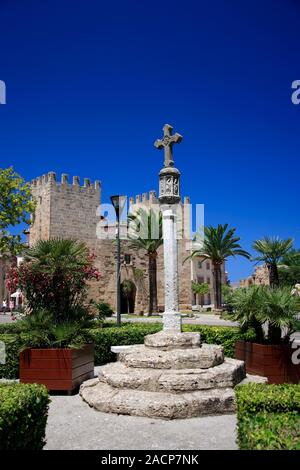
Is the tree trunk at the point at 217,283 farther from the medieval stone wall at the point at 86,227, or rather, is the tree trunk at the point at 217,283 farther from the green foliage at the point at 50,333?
the green foliage at the point at 50,333

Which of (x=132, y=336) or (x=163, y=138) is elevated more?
(x=163, y=138)

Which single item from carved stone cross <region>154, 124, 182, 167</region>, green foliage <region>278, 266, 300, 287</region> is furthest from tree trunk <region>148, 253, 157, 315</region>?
carved stone cross <region>154, 124, 182, 167</region>

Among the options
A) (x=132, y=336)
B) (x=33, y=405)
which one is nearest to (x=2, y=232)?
(x=132, y=336)

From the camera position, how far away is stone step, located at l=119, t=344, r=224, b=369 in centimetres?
695

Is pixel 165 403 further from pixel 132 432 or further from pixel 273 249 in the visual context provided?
pixel 273 249

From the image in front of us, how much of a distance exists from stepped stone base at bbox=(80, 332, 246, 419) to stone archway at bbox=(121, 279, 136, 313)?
2355 cm

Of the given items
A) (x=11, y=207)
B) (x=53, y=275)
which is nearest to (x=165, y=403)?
(x=53, y=275)

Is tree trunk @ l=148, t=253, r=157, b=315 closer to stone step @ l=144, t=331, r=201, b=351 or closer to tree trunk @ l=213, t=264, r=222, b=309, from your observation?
tree trunk @ l=213, t=264, r=222, b=309

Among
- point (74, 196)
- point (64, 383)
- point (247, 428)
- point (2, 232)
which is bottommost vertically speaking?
point (64, 383)
